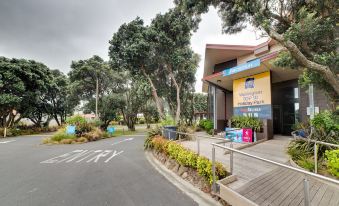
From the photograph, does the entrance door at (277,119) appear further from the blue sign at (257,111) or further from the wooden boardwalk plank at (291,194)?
the wooden boardwalk plank at (291,194)

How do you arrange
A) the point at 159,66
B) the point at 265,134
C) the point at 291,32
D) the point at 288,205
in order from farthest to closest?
the point at 159,66 → the point at 265,134 → the point at 291,32 → the point at 288,205

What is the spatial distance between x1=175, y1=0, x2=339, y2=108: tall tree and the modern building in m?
1.97

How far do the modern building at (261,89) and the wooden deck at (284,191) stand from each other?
19.2 feet

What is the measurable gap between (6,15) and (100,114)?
52.9ft

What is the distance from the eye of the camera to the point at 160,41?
15.9m

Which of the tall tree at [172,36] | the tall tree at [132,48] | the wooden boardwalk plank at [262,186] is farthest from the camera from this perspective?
the tall tree at [132,48]

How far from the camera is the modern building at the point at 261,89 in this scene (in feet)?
32.3

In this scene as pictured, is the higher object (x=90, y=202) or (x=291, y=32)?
(x=291, y=32)

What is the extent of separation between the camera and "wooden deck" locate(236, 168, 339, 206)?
3264 mm

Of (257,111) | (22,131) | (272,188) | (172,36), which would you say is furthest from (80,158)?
(22,131)

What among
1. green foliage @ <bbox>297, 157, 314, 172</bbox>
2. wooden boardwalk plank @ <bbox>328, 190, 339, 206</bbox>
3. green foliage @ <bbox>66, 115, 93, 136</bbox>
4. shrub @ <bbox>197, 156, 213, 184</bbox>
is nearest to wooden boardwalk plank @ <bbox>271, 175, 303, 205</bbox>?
wooden boardwalk plank @ <bbox>328, 190, 339, 206</bbox>

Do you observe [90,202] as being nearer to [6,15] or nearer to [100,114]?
Answer: [6,15]

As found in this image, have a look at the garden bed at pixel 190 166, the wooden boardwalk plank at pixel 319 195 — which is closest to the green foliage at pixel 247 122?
the garden bed at pixel 190 166

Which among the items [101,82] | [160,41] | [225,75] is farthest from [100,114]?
[225,75]
